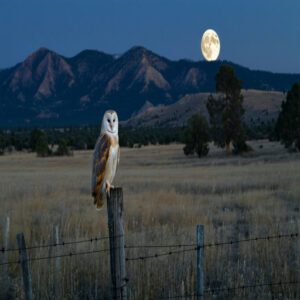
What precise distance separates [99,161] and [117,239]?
978 mm

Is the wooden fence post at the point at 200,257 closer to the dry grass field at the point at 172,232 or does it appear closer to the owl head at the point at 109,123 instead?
the dry grass field at the point at 172,232

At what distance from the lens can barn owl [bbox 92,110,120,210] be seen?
6211mm

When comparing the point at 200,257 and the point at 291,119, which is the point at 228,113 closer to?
the point at 291,119

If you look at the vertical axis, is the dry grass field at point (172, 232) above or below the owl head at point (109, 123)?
below

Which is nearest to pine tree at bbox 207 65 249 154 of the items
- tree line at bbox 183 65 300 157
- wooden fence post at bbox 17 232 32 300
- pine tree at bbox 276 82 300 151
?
tree line at bbox 183 65 300 157

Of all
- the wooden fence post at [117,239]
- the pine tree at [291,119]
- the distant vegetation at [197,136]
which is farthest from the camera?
the distant vegetation at [197,136]

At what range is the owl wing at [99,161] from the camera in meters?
6.37

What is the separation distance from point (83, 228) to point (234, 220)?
12.1 feet

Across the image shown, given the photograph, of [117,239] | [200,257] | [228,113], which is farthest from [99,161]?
[228,113]

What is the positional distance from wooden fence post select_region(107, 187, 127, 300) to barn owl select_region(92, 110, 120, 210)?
0.54m

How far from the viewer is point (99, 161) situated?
21.5 ft

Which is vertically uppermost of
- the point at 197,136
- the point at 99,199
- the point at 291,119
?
the point at 291,119

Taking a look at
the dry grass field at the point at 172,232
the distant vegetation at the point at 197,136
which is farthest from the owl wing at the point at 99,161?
→ the distant vegetation at the point at 197,136

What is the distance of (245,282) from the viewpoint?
26.6ft
